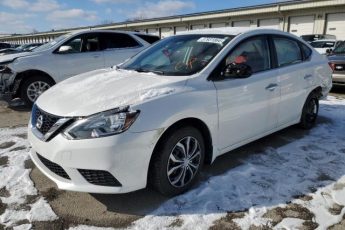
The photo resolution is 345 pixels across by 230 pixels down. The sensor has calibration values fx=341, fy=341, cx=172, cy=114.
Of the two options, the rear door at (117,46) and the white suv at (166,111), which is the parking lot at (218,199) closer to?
the white suv at (166,111)

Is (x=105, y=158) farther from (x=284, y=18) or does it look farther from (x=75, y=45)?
(x=284, y=18)

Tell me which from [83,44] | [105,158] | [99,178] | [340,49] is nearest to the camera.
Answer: [105,158]

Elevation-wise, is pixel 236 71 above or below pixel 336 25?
below

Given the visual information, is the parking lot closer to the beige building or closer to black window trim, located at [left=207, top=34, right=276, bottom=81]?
black window trim, located at [left=207, top=34, right=276, bottom=81]

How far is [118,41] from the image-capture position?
8445 mm

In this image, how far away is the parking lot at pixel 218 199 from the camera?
119 inches

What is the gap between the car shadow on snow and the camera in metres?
3.29

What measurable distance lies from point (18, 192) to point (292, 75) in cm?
377

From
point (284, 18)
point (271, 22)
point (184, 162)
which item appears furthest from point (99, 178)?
point (271, 22)

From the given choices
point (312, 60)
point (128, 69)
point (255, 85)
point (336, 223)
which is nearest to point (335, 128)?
point (312, 60)

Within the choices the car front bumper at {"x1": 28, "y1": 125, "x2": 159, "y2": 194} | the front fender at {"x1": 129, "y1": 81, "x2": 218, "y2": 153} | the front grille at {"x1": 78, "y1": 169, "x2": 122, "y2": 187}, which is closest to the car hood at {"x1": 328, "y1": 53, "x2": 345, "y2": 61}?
the front fender at {"x1": 129, "y1": 81, "x2": 218, "y2": 153}

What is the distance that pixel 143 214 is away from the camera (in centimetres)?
313

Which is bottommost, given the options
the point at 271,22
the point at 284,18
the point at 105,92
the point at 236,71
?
the point at 105,92

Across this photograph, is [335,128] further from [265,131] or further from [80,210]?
[80,210]
